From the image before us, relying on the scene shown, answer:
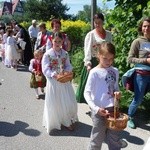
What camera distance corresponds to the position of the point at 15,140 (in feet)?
18.7

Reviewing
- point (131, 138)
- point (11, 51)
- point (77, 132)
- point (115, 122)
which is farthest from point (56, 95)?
point (11, 51)

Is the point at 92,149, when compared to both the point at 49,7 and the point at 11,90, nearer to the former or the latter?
the point at 11,90

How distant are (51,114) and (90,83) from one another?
186cm

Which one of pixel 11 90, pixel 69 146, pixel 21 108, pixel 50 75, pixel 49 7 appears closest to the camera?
pixel 69 146

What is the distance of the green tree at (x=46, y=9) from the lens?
47.8 metres

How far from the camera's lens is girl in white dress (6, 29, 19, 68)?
13.9 meters

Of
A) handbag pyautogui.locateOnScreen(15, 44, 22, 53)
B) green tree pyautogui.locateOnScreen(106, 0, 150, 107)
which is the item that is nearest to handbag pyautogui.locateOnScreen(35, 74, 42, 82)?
green tree pyautogui.locateOnScreen(106, 0, 150, 107)

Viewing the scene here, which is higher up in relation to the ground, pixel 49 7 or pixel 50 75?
pixel 49 7

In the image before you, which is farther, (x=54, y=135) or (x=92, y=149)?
(x=54, y=135)

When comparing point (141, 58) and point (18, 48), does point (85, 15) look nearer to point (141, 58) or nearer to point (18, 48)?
point (18, 48)

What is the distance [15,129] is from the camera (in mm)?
6254

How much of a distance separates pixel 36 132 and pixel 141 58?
2092mm

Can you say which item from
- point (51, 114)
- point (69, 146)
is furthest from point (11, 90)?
point (69, 146)

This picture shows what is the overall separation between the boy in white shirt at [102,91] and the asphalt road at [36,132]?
95cm
